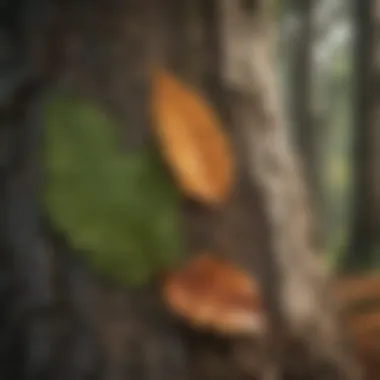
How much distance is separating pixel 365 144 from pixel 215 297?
0.49 ft

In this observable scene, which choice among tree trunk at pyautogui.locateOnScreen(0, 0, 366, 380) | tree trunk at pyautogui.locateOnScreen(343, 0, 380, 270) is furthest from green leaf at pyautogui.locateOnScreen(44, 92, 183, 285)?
tree trunk at pyautogui.locateOnScreen(343, 0, 380, 270)

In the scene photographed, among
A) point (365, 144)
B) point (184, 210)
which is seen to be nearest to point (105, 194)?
point (184, 210)

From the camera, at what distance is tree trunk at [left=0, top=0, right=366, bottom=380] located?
1.74ft

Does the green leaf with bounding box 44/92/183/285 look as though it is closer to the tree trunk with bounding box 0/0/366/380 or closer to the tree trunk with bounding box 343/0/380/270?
the tree trunk with bounding box 0/0/366/380

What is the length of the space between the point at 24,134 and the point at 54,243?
2.9 inches

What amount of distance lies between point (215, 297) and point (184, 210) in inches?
2.3

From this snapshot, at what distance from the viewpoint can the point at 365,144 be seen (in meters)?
0.57

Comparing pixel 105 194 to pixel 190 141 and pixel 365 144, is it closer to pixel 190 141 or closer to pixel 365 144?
pixel 190 141

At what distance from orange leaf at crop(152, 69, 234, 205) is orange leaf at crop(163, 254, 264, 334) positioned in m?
0.04

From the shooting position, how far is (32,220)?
54 centimetres

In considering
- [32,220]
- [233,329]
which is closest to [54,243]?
[32,220]

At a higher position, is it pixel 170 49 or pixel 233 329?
pixel 170 49

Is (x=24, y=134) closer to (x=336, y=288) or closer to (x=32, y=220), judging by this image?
(x=32, y=220)

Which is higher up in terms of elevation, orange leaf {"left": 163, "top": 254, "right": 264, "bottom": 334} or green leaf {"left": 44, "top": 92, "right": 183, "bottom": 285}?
green leaf {"left": 44, "top": 92, "right": 183, "bottom": 285}
